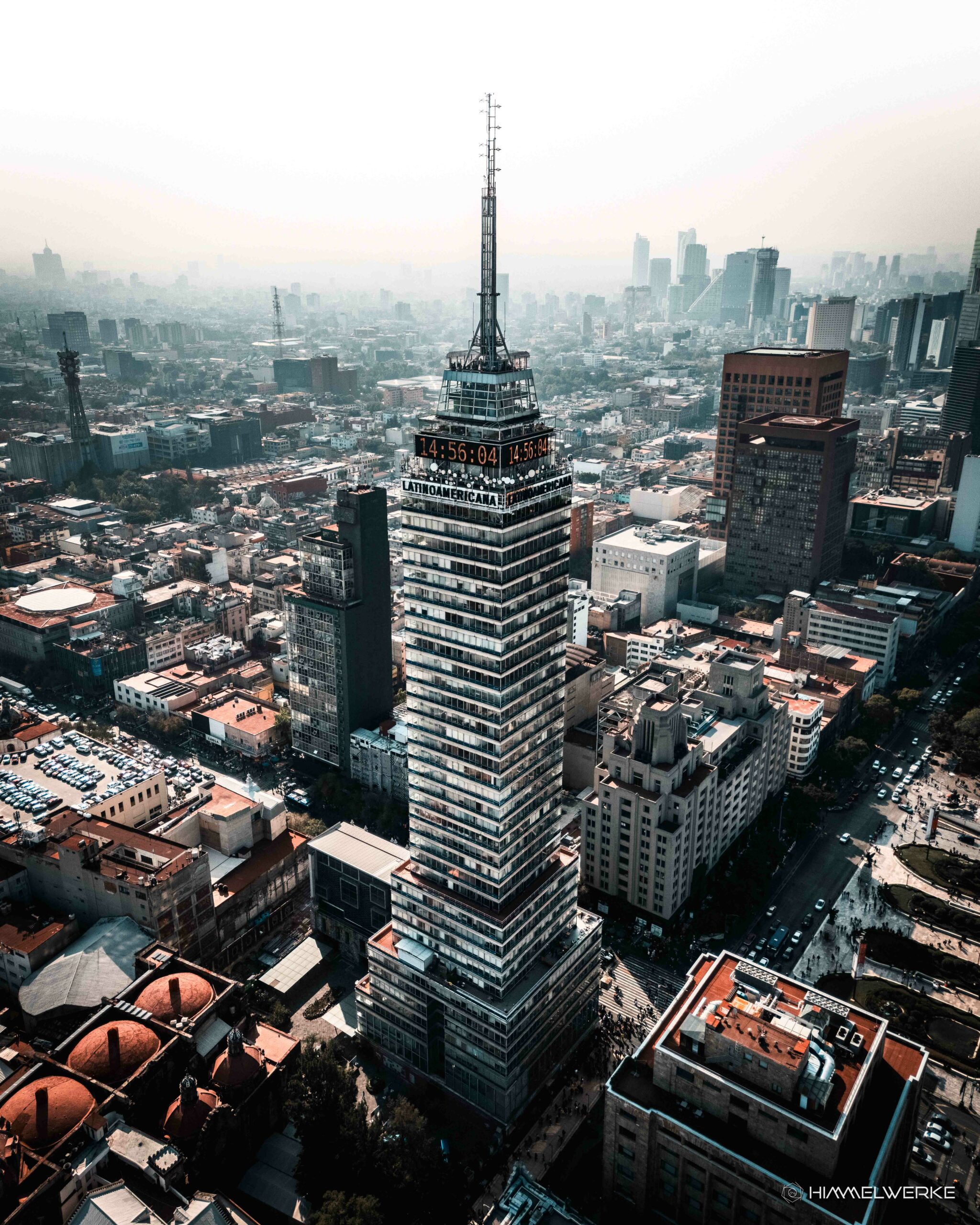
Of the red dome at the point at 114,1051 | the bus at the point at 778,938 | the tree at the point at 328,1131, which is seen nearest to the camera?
the tree at the point at 328,1131

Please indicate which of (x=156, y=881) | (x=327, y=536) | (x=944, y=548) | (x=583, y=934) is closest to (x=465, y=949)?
(x=583, y=934)

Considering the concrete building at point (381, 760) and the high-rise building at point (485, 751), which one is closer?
the high-rise building at point (485, 751)

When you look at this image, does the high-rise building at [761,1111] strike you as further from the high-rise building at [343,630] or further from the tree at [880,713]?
the tree at [880,713]

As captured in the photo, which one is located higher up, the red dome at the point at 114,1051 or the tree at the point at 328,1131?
the red dome at the point at 114,1051

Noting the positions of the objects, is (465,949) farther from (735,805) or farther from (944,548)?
(944,548)

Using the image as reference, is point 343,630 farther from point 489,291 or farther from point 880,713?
point 880,713

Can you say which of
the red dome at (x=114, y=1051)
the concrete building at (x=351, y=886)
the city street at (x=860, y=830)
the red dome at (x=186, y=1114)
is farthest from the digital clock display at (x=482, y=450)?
the city street at (x=860, y=830)
